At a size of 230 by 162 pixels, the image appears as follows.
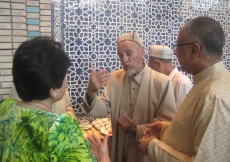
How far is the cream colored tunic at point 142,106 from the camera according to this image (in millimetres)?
2156

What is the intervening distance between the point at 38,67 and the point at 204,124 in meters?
0.94

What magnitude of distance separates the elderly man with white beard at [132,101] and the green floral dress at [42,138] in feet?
3.24

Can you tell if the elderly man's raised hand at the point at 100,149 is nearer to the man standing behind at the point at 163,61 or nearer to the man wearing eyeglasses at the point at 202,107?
the man wearing eyeglasses at the point at 202,107

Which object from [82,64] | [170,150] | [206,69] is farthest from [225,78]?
[82,64]

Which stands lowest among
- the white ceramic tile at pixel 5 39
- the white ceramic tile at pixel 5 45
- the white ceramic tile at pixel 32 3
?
the white ceramic tile at pixel 5 45

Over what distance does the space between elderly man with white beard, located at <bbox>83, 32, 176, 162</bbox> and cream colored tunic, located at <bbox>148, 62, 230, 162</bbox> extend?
27.5 inches

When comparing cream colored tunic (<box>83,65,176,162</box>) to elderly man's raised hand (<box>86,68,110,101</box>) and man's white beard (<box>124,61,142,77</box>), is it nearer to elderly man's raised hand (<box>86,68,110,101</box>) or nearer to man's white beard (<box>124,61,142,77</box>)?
man's white beard (<box>124,61,142,77</box>)

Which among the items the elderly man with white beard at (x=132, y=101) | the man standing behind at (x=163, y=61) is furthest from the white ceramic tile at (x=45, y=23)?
the man standing behind at (x=163, y=61)

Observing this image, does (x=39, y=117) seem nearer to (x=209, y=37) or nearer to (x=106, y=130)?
(x=209, y=37)

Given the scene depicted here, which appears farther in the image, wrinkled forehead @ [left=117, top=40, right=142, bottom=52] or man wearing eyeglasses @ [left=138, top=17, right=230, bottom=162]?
wrinkled forehead @ [left=117, top=40, right=142, bottom=52]

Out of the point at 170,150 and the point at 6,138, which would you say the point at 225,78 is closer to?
the point at 170,150

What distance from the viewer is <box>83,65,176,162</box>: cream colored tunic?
2156mm

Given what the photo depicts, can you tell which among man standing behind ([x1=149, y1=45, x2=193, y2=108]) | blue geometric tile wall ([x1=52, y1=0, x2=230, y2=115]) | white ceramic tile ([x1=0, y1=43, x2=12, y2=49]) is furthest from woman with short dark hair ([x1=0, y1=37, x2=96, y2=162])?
man standing behind ([x1=149, y1=45, x2=193, y2=108])

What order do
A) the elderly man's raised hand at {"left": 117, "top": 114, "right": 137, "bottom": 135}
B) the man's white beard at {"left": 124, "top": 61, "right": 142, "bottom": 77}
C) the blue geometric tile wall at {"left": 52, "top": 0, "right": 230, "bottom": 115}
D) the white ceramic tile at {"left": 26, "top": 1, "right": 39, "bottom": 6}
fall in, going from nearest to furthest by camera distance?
1. the elderly man's raised hand at {"left": 117, "top": 114, "right": 137, "bottom": 135}
2. the man's white beard at {"left": 124, "top": 61, "right": 142, "bottom": 77}
3. the white ceramic tile at {"left": 26, "top": 1, "right": 39, "bottom": 6}
4. the blue geometric tile wall at {"left": 52, "top": 0, "right": 230, "bottom": 115}
